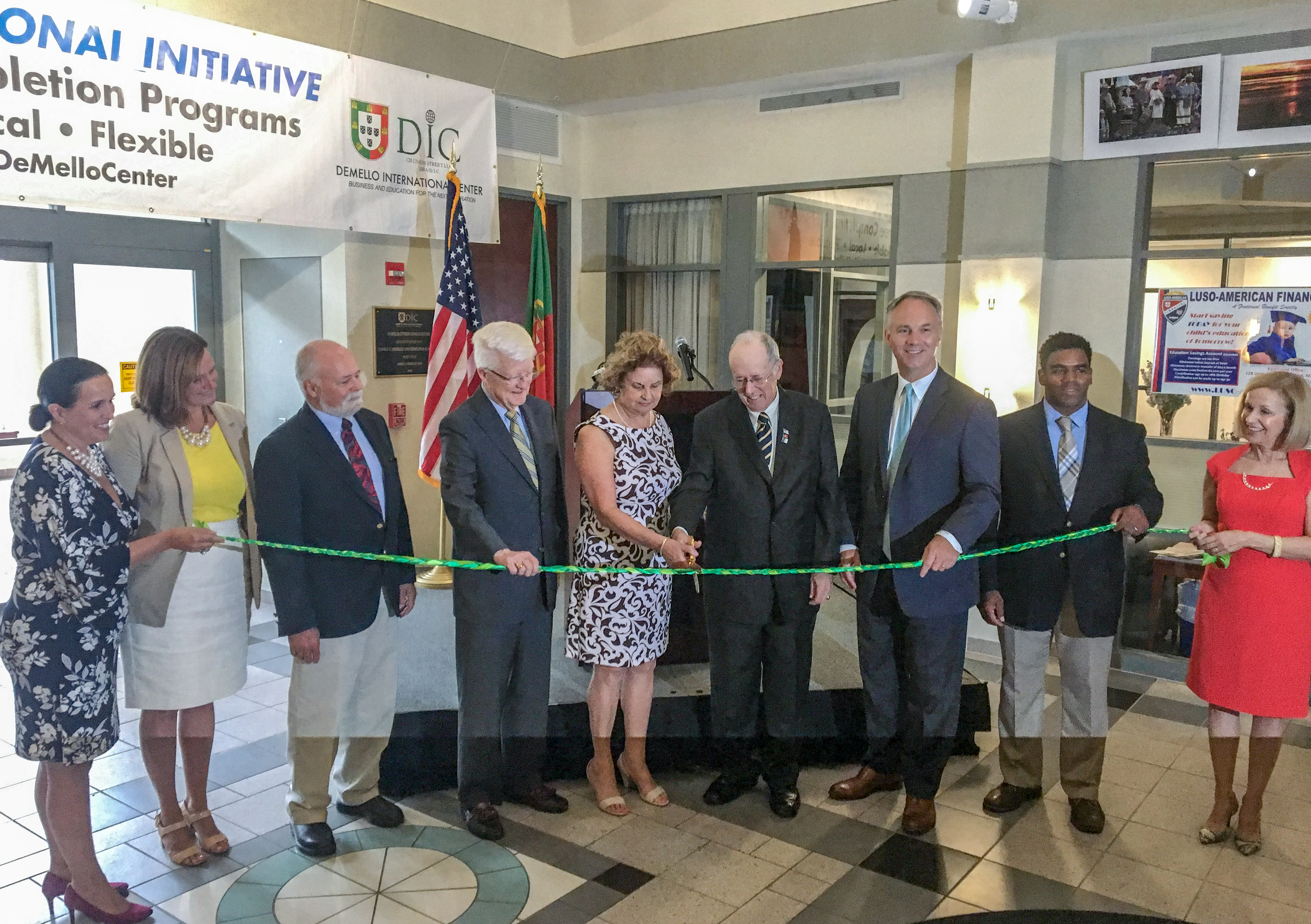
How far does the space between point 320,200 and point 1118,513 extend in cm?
428

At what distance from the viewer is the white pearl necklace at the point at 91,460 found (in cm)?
263

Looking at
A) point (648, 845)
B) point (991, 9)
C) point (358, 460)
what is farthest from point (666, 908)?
point (991, 9)

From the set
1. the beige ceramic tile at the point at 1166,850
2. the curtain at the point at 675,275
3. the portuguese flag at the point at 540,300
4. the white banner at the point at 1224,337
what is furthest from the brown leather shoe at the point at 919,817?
the curtain at the point at 675,275

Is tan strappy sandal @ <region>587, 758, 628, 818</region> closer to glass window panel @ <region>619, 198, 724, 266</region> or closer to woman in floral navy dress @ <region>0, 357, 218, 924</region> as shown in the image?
woman in floral navy dress @ <region>0, 357, 218, 924</region>

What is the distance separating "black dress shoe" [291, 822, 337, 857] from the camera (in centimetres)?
315

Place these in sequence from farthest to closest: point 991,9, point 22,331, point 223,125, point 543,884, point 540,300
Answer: point 540,300, point 991,9, point 223,125, point 22,331, point 543,884

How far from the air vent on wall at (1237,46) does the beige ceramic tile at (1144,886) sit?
3993 millimetres

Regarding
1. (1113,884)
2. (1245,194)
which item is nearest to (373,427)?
(1113,884)

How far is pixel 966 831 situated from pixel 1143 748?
1.29 m

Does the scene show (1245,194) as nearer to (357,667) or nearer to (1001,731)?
(1001,731)

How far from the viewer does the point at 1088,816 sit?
344 cm

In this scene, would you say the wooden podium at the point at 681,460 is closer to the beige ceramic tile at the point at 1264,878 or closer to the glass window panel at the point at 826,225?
the beige ceramic tile at the point at 1264,878

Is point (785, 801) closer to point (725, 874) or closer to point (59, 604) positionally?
point (725, 874)

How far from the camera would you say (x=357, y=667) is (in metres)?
3.23
